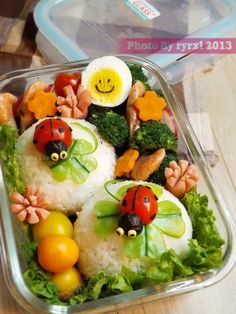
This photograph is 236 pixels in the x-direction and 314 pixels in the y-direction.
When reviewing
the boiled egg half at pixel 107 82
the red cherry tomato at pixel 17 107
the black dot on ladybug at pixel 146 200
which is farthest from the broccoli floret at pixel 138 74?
the black dot on ladybug at pixel 146 200

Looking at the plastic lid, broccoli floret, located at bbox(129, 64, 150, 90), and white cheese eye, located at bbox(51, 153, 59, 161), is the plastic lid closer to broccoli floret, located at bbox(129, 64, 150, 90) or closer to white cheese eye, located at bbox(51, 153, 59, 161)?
broccoli floret, located at bbox(129, 64, 150, 90)

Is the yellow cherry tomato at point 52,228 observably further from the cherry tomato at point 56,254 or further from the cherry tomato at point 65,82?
the cherry tomato at point 65,82

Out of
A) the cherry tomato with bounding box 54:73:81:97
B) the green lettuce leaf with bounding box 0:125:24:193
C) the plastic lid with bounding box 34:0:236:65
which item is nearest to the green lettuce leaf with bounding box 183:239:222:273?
the green lettuce leaf with bounding box 0:125:24:193

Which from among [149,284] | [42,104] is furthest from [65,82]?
[149,284]

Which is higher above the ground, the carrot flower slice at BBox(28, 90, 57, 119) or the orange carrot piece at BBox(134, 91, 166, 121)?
the orange carrot piece at BBox(134, 91, 166, 121)

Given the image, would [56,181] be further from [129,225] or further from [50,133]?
[129,225]
